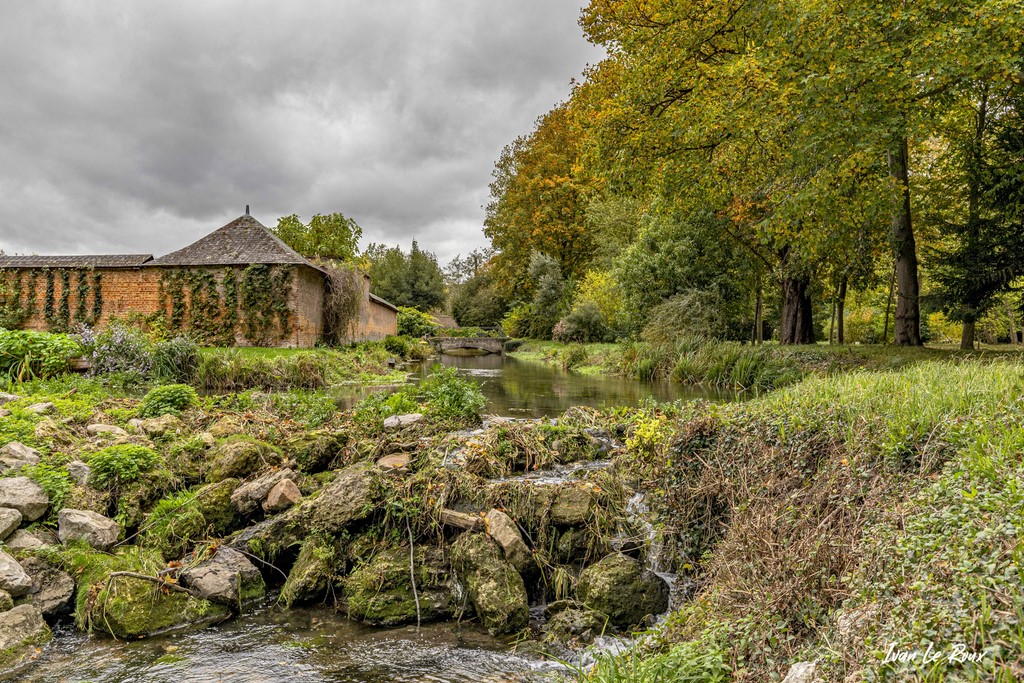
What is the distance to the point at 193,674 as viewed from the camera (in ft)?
12.2

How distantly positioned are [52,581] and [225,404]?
508 centimetres

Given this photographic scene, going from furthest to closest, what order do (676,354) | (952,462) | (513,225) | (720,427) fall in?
1. (513,225)
2. (676,354)
3. (720,427)
4. (952,462)

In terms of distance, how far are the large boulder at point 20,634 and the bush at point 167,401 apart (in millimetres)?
4587

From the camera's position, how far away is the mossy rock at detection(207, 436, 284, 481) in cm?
620

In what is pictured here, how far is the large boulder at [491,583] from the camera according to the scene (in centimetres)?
436

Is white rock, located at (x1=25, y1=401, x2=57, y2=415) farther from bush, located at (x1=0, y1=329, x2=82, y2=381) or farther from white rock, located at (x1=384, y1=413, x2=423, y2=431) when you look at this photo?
white rock, located at (x1=384, y1=413, x2=423, y2=431)

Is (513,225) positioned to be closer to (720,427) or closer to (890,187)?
(890,187)

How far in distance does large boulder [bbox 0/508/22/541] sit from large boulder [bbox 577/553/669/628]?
15.0 feet

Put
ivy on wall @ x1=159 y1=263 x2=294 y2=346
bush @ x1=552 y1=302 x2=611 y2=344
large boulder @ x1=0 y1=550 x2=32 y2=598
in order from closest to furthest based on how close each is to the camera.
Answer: large boulder @ x1=0 y1=550 x2=32 y2=598 → ivy on wall @ x1=159 y1=263 x2=294 y2=346 → bush @ x1=552 y1=302 x2=611 y2=344

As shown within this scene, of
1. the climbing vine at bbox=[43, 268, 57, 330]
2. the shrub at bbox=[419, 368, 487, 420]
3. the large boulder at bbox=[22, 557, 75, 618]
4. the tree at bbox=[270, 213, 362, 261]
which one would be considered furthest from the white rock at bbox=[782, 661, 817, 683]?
the tree at bbox=[270, 213, 362, 261]

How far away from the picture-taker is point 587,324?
3152 cm

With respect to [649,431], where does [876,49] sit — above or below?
above

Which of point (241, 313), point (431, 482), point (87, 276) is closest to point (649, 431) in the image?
point (431, 482)

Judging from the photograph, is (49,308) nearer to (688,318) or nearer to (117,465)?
(117,465)
